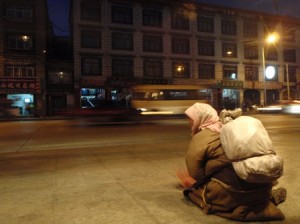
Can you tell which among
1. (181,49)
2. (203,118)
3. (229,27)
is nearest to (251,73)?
(229,27)

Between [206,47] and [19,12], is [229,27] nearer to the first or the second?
[206,47]

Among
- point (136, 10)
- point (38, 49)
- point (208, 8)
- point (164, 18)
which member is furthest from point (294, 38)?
point (38, 49)

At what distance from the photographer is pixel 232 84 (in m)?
42.9

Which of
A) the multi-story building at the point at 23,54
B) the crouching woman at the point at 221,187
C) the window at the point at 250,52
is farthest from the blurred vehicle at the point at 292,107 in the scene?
the crouching woman at the point at 221,187

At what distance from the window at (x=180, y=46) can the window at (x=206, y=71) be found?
264 centimetres

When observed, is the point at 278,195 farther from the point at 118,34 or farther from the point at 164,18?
the point at 164,18

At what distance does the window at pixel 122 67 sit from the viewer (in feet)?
123

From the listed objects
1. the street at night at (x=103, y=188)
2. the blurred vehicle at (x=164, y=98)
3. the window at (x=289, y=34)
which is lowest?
the street at night at (x=103, y=188)

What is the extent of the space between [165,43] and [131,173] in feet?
114

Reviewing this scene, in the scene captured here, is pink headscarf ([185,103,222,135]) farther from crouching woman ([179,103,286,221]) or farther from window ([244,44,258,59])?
window ([244,44,258,59])

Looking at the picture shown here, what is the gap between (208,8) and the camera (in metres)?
42.0

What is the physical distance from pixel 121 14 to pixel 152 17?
3883 millimetres

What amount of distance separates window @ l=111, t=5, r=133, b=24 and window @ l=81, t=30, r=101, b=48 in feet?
8.98

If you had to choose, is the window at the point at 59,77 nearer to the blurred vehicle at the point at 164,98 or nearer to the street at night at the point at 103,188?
the blurred vehicle at the point at 164,98
